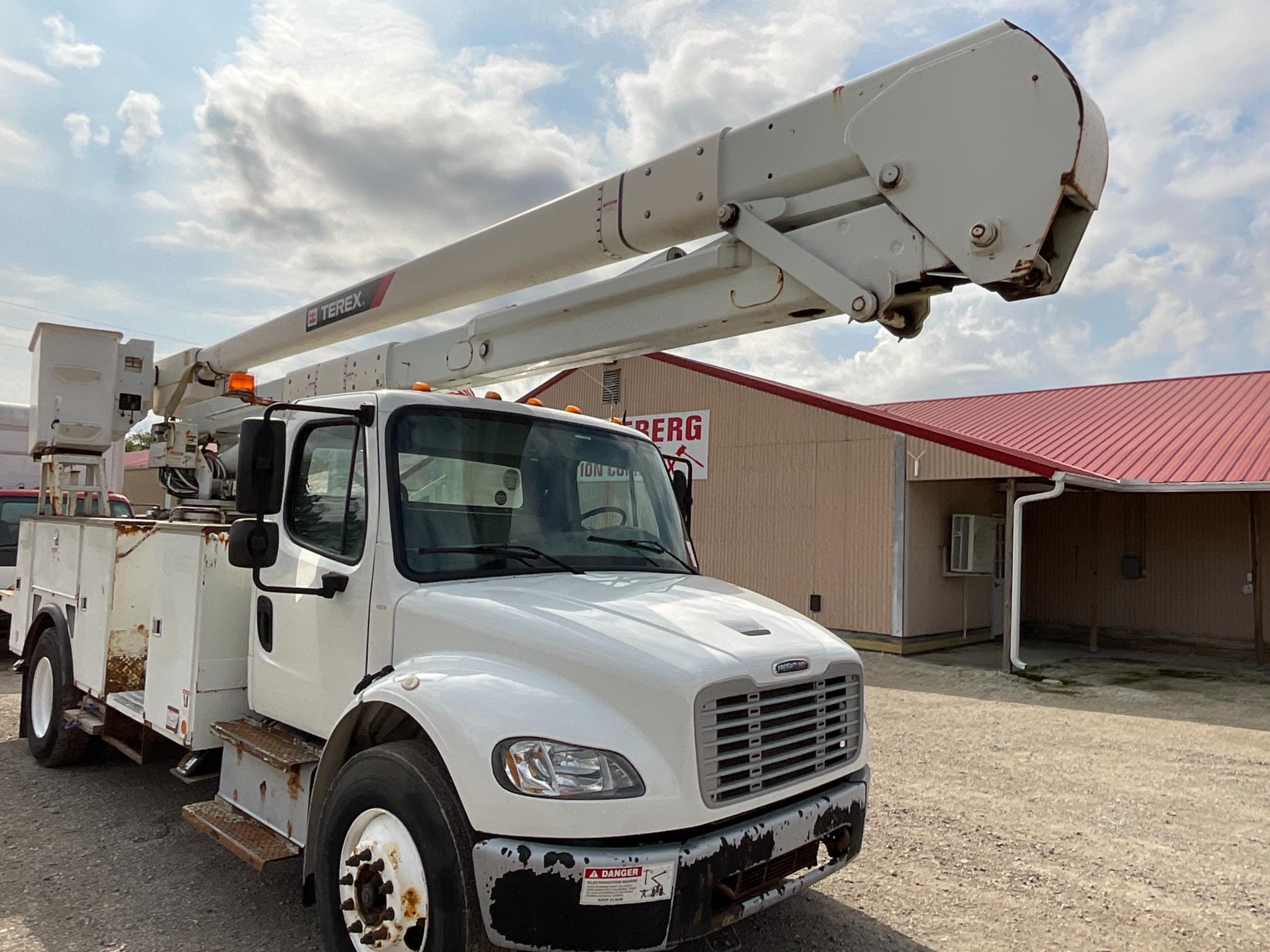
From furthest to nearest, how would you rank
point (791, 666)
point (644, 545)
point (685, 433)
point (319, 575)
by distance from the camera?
point (685, 433) → point (644, 545) → point (319, 575) → point (791, 666)

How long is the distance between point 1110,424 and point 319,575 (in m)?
16.6

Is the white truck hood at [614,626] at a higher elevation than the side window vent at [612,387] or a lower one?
lower

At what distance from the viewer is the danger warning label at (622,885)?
8.47 feet

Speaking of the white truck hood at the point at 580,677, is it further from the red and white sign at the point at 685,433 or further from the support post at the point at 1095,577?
the support post at the point at 1095,577

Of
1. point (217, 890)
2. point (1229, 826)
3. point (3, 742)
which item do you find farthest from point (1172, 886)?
point (3, 742)

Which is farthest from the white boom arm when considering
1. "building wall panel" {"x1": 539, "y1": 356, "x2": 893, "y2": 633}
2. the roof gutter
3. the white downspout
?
"building wall panel" {"x1": 539, "y1": 356, "x2": 893, "y2": 633}

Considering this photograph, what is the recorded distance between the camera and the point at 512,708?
276 cm

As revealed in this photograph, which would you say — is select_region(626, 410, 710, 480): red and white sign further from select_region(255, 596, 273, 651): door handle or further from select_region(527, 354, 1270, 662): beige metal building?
select_region(255, 596, 273, 651): door handle

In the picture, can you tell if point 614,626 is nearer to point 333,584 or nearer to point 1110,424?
point 333,584

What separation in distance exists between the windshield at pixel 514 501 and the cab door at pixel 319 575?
193 millimetres

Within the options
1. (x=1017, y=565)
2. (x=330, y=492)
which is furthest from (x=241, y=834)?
(x=1017, y=565)

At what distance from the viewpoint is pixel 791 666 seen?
3135 mm

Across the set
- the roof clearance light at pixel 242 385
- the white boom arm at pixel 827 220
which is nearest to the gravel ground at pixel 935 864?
the roof clearance light at pixel 242 385

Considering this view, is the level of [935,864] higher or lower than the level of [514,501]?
lower
